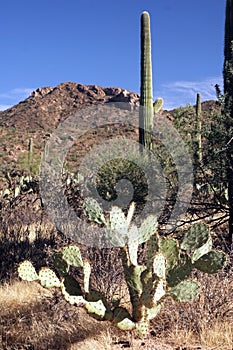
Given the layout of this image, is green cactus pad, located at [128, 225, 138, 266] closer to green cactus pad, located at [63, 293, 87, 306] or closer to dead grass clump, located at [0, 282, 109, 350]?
green cactus pad, located at [63, 293, 87, 306]

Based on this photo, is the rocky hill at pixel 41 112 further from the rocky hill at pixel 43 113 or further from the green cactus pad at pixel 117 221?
the green cactus pad at pixel 117 221

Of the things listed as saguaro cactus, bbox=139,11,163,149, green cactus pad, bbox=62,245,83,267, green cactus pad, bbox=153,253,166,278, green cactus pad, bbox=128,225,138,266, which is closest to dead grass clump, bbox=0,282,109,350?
green cactus pad, bbox=62,245,83,267

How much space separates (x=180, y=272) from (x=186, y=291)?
0.32m

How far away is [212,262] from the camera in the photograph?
4.01m

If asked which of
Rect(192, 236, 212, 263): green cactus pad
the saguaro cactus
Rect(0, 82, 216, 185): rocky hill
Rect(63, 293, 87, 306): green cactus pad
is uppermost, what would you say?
Rect(0, 82, 216, 185): rocky hill

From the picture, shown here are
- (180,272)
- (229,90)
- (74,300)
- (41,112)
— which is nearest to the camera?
(74,300)

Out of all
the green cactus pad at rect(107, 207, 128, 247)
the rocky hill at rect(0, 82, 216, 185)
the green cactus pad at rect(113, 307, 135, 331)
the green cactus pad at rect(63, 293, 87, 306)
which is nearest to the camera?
the green cactus pad at rect(63, 293, 87, 306)

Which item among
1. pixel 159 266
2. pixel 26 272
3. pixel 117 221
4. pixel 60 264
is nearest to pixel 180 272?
pixel 159 266

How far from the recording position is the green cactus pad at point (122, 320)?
12.4ft

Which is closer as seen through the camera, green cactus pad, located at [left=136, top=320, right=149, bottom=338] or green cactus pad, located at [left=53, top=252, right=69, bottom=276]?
green cactus pad, located at [left=136, top=320, right=149, bottom=338]

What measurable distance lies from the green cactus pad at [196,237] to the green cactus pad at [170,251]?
0.17m

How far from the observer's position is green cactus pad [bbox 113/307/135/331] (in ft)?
12.4

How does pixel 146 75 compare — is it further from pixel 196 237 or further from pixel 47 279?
pixel 47 279

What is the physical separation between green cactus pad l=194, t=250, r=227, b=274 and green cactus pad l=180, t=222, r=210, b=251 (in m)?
0.21
